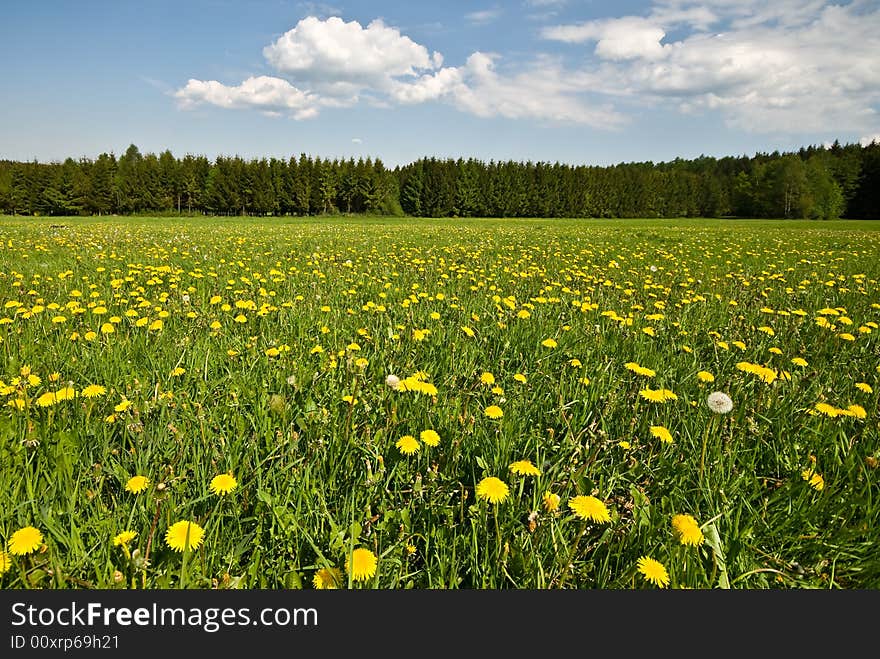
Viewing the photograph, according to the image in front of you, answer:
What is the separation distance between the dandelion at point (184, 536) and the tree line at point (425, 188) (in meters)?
63.0

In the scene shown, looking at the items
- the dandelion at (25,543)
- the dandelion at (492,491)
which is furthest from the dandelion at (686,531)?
the dandelion at (25,543)

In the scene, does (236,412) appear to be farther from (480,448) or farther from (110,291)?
(110,291)

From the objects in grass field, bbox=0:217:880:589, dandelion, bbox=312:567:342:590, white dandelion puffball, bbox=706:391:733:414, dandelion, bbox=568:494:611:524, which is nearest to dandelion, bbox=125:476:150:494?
grass field, bbox=0:217:880:589

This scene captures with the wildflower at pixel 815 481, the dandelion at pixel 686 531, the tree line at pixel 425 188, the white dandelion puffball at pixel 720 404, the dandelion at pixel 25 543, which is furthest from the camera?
the tree line at pixel 425 188

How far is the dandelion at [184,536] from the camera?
1.10 meters

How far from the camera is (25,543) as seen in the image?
1046 millimetres

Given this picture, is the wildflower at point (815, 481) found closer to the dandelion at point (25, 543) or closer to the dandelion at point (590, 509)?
the dandelion at point (590, 509)

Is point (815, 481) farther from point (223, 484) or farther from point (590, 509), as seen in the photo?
point (223, 484)

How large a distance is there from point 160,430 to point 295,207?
64.2 meters

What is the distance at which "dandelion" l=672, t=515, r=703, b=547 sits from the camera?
1.14m

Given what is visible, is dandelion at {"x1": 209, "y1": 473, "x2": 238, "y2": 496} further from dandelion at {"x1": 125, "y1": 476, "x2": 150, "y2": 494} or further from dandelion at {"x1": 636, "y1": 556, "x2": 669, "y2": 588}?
dandelion at {"x1": 636, "y1": 556, "x2": 669, "y2": 588}

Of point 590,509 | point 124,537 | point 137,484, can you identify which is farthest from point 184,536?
point 590,509

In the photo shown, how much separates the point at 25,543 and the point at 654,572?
1.43 m

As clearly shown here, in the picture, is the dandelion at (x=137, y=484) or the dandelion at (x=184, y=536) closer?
the dandelion at (x=184, y=536)
